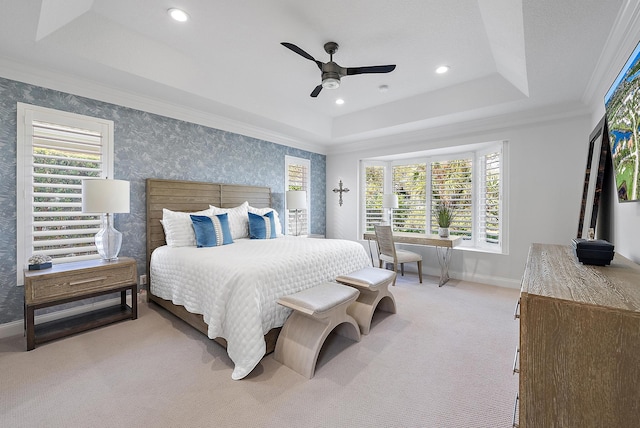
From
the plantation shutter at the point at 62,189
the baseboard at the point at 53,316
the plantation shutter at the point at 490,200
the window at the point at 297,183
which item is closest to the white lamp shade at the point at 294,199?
the window at the point at 297,183

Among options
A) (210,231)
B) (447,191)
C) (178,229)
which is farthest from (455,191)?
(178,229)

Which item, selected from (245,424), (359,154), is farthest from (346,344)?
(359,154)

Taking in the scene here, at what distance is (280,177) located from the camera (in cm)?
517

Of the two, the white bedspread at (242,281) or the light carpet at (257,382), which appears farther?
the white bedspread at (242,281)

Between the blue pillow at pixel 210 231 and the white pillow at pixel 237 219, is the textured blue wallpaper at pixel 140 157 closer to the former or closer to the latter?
the white pillow at pixel 237 219

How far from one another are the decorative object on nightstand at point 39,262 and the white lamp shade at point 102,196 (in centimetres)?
53

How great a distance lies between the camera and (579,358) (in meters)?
0.98

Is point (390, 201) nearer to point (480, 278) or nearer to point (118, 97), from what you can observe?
point (480, 278)

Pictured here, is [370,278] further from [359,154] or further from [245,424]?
[359,154]

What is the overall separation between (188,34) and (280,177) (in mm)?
2733

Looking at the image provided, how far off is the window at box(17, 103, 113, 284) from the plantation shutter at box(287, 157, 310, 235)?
9.39ft

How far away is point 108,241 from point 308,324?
2288mm

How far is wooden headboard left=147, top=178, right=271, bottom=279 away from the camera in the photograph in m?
3.46

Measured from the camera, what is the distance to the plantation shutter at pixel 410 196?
5270 millimetres
